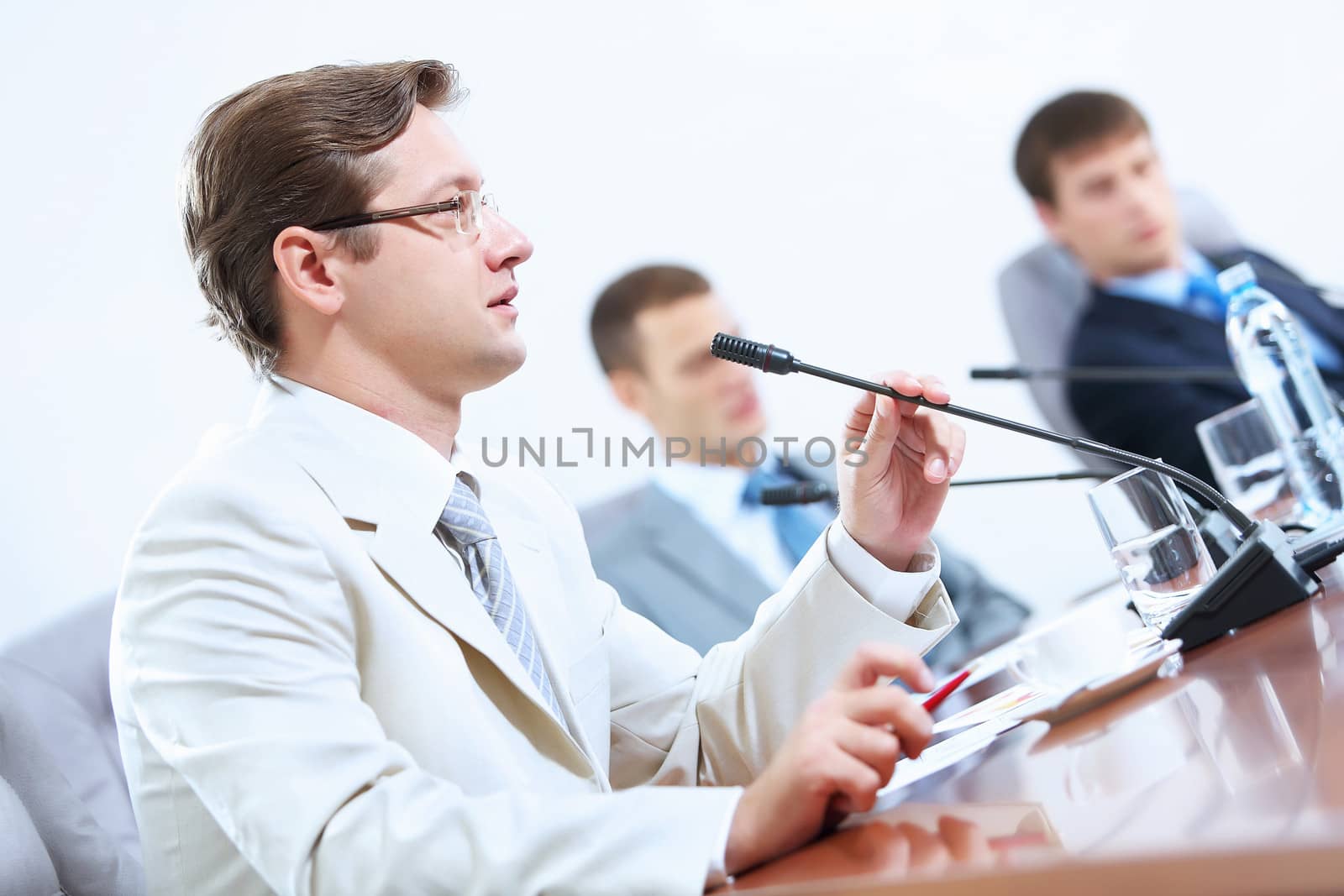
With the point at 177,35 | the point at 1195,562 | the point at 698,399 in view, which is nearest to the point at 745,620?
the point at 698,399

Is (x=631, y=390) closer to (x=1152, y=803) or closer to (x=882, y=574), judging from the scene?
(x=882, y=574)

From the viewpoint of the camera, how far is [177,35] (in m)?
2.35

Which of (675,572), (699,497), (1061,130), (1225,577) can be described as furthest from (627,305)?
(1225,577)

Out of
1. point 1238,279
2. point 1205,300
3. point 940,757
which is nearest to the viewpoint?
point 940,757

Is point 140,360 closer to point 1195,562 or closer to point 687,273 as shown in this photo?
point 687,273

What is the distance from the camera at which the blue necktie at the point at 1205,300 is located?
340cm

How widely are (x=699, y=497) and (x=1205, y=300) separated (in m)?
1.81

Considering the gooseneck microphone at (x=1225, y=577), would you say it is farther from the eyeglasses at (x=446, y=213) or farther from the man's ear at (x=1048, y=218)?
the man's ear at (x=1048, y=218)

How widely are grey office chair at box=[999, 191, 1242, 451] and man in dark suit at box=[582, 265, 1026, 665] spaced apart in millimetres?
671

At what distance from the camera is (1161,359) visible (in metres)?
3.32

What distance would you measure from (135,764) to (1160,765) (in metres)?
0.81

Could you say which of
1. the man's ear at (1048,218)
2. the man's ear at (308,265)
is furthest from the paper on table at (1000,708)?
the man's ear at (1048,218)

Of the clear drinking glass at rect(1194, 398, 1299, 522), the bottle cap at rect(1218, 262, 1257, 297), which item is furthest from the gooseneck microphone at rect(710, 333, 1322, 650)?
the bottle cap at rect(1218, 262, 1257, 297)

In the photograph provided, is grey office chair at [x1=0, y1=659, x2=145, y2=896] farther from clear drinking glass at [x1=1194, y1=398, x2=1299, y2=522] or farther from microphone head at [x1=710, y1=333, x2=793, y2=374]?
clear drinking glass at [x1=1194, y1=398, x2=1299, y2=522]
